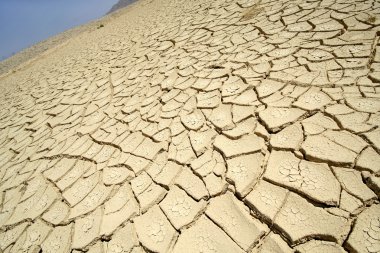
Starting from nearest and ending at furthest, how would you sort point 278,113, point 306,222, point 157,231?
point 306,222 → point 157,231 → point 278,113

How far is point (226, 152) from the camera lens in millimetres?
1441

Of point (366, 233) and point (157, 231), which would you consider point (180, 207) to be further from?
point (366, 233)

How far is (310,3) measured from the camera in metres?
2.69

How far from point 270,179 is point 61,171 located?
152 centimetres

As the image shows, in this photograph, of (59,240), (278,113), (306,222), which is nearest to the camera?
(306,222)

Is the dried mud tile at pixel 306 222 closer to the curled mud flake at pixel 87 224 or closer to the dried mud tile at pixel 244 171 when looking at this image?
the dried mud tile at pixel 244 171

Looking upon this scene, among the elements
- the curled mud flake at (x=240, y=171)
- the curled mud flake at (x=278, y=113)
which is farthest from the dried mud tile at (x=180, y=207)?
the curled mud flake at (x=278, y=113)

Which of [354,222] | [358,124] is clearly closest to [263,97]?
[358,124]

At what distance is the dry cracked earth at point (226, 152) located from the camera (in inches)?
41.9

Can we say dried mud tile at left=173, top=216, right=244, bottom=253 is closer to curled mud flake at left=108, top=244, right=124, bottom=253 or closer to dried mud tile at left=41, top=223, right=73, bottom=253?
curled mud flake at left=108, top=244, right=124, bottom=253

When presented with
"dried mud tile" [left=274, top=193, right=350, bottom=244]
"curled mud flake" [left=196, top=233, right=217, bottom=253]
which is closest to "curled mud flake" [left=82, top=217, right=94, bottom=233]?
"curled mud flake" [left=196, top=233, right=217, bottom=253]

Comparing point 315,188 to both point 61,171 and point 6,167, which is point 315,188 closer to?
point 61,171

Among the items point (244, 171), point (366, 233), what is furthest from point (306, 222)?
point (244, 171)

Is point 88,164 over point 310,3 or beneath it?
beneath
